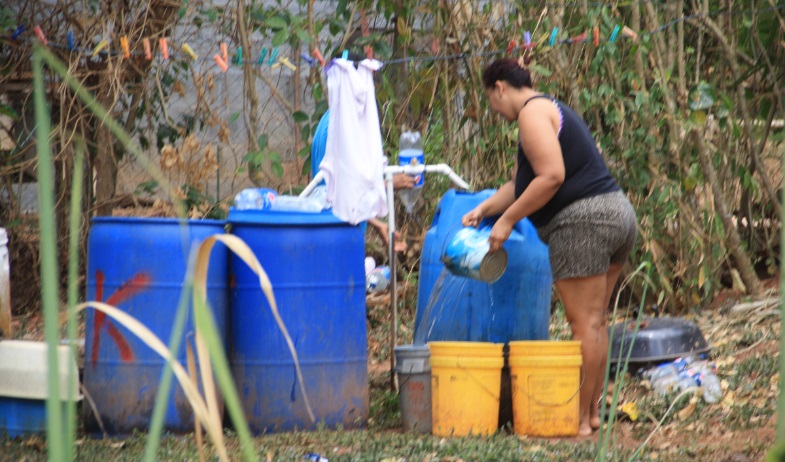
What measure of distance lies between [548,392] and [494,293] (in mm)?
550

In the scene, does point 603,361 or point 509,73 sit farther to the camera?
point 603,361

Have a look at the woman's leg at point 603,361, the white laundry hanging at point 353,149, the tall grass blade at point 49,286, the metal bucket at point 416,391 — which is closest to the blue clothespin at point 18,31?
the white laundry hanging at point 353,149

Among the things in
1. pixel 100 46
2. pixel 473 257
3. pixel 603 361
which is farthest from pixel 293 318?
pixel 100 46

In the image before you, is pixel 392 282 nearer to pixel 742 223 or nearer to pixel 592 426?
pixel 592 426

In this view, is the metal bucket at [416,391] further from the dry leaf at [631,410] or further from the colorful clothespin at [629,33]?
the colorful clothespin at [629,33]

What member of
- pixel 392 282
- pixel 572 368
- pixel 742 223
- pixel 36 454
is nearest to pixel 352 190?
pixel 392 282

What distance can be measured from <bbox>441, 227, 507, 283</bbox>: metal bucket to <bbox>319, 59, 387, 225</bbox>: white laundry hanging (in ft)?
1.41

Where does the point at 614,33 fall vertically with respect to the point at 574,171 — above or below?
above

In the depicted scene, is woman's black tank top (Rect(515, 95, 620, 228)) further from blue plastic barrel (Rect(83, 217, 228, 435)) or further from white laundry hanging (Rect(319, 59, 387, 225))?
blue plastic barrel (Rect(83, 217, 228, 435))

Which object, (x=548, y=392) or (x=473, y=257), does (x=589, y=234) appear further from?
(x=548, y=392)

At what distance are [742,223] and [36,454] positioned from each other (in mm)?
5198

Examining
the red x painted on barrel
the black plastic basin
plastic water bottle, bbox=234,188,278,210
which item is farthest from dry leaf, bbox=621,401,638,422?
the red x painted on barrel

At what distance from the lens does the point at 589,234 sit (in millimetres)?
3936

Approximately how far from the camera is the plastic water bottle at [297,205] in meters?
4.16
